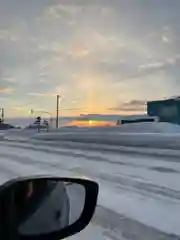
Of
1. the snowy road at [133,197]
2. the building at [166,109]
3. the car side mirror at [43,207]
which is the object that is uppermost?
the building at [166,109]

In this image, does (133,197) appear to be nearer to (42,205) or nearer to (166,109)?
(42,205)

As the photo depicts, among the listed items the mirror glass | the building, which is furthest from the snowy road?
the building

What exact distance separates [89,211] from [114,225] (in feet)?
10.4

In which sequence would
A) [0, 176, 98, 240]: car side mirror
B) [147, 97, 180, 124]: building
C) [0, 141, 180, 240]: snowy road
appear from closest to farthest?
[0, 176, 98, 240]: car side mirror < [0, 141, 180, 240]: snowy road < [147, 97, 180, 124]: building

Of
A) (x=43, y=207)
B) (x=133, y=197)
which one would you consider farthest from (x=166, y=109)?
(x=43, y=207)

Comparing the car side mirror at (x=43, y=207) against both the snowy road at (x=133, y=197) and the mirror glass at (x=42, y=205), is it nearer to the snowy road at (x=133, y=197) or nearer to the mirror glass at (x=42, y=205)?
the mirror glass at (x=42, y=205)

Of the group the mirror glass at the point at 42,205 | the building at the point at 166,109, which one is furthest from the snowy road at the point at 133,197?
the building at the point at 166,109

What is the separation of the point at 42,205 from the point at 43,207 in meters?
0.02

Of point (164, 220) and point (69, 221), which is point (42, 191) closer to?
point (69, 221)

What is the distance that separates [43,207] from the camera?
6.22 ft

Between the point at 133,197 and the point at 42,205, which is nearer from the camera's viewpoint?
the point at 42,205

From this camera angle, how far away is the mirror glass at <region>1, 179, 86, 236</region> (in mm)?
1637

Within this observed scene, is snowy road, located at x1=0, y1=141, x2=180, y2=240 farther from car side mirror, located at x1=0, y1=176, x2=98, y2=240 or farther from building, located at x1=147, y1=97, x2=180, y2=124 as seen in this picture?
building, located at x1=147, y1=97, x2=180, y2=124

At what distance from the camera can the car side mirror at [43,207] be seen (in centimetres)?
155
